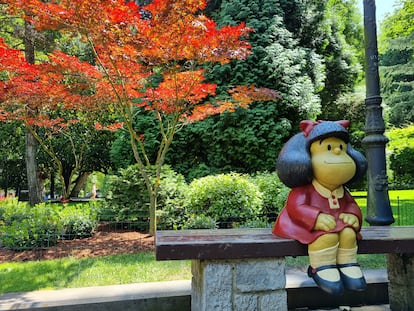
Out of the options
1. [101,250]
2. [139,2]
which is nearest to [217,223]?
[101,250]

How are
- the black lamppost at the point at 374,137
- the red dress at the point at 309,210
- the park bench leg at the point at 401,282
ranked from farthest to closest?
the black lamppost at the point at 374,137 → the park bench leg at the point at 401,282 → the red dress at the point at 309,210

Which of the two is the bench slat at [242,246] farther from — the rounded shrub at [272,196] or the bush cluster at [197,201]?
the rounded shrub at [272,196]

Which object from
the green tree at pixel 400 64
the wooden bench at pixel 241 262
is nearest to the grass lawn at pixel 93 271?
the wooden bench at pixel 241 262

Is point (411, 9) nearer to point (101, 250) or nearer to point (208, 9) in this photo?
point (208, 9)

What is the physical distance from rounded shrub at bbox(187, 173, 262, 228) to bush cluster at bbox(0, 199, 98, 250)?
204cm

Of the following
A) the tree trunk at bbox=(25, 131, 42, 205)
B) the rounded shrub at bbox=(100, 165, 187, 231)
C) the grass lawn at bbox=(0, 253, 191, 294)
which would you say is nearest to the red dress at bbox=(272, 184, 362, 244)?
the grass lawn at bbox=(0, 253, 191, 294)

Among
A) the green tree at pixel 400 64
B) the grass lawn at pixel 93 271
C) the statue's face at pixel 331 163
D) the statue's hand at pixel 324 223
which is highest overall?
the green tree at pixel 400 64

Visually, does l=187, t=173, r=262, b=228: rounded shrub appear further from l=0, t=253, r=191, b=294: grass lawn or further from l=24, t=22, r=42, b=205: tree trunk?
l=24, t=22, r=42, b=205: tree trunk

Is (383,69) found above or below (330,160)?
above

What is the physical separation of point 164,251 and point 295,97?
8.81 metres

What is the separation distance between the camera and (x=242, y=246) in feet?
8.71

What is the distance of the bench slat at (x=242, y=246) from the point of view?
2.57m

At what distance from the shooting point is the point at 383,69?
794 inches

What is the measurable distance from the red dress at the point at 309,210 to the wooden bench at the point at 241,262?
0.10m
